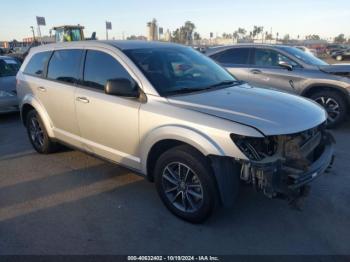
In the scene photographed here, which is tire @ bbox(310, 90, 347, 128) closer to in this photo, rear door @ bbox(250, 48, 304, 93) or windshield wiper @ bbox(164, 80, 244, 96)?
rear door @ bbox(250, 48, 304, 93)

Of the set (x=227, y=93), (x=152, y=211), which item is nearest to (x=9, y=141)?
(x=152, y=211)

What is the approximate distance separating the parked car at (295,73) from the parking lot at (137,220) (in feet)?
8.29

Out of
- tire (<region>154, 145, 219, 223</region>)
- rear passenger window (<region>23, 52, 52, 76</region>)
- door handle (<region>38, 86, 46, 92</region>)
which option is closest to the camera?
tire (<region>154, 145, 219, 223</region>)

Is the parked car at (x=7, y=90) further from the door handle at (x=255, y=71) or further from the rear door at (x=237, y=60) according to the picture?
the door handle at (x=255, y=71)

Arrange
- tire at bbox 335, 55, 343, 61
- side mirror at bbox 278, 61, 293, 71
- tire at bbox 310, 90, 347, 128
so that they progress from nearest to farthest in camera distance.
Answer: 1. tire at bbox 310, 90, 347, 128
2. side mirror at bbox 278, 61, 293, 71
3. tire at bbox 335, 55, 343, 61

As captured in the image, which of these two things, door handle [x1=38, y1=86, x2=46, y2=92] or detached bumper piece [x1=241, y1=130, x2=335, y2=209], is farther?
door handle [x1=38, y1=86, x2=46, y2=92]

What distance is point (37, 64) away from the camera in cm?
545

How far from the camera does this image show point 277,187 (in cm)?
297

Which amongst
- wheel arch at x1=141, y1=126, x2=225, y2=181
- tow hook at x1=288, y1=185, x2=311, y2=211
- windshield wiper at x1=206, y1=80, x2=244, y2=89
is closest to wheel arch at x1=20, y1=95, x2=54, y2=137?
wheel arch at x1=141, y1=126, x2=225, y2=181

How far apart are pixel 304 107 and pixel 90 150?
274cm

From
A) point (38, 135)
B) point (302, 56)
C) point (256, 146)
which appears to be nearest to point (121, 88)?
point (256, 146)

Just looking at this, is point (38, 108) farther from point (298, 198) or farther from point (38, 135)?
point (298, 198)

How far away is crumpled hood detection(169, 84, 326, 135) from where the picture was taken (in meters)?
3.07

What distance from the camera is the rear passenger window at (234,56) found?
8008 mm
